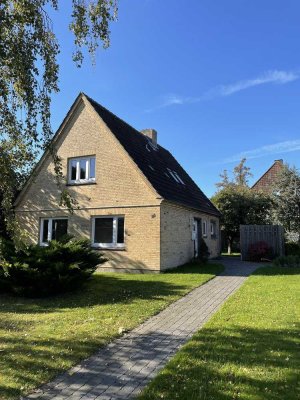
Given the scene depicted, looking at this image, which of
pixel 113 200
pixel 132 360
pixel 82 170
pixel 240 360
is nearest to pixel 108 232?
pixel 113 200

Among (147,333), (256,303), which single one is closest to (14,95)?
(147,333)

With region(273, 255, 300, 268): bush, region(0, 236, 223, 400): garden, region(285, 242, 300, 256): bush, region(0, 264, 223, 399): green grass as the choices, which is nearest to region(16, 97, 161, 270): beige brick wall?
region(0, 236, 223, 400): garden

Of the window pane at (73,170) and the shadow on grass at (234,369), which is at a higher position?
the window pane at (73,170)

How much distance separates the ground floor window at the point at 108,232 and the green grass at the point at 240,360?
8.43 meters

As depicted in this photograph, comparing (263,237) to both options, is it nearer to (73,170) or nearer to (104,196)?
(104,196)

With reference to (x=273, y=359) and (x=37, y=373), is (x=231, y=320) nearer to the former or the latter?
(x=273, y=359)

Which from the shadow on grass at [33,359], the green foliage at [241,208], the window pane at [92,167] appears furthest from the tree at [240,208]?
the shadow on grass at [33,359]

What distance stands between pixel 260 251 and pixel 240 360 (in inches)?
706

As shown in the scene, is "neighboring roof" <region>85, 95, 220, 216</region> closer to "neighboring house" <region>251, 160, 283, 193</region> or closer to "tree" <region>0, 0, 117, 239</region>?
"tree" <region>0, 0, 117, 239</region>

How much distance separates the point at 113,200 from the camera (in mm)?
17125

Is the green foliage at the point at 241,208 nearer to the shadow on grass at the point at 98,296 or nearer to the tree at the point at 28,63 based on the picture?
the shadow on grass at the point at 98,296

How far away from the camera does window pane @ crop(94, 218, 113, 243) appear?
680 inches

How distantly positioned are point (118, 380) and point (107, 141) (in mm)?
13836

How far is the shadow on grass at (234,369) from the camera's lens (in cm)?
449
